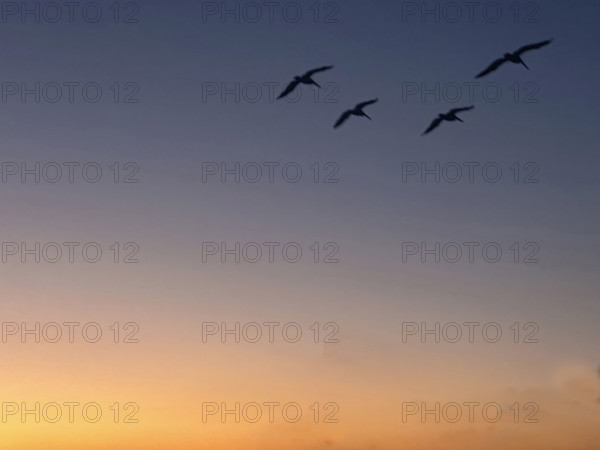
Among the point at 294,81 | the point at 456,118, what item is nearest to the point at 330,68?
the point at 294,81

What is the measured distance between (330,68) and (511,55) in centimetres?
542

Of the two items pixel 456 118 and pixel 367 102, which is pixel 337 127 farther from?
pixel 456 118

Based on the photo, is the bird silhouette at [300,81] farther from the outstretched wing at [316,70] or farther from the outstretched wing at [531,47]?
the outstretched wing at [531,47]

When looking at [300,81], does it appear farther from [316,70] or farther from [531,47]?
[531,47]

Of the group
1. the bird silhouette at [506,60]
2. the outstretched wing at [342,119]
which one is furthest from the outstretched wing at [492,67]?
the outstretched wing at [342,119]

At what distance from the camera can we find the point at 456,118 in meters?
34.1

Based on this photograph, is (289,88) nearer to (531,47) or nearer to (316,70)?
(316,70)

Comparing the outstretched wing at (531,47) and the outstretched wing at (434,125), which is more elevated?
the outstretched wing at (531,47)

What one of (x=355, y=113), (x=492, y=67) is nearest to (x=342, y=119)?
(x=355, y=113)

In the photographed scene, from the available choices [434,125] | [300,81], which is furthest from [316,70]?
[434,125]

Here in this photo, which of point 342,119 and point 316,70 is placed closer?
point 316,70

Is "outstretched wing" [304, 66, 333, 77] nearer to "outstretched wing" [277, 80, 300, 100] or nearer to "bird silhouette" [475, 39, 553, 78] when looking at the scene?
"outstretched wing" [277, 80, 300, 100]

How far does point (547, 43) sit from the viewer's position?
106 ft

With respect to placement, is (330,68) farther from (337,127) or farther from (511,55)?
(511,55)
